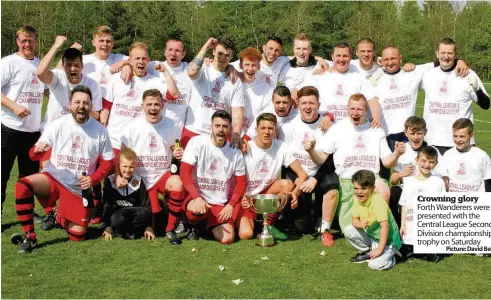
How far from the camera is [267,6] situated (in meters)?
57.7

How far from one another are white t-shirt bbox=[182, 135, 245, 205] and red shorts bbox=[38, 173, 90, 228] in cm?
134

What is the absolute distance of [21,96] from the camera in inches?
301

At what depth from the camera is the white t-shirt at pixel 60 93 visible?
25.1 ft

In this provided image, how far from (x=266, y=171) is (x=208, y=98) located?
1345 millimetres

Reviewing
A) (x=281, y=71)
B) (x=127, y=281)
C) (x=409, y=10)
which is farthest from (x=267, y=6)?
(x=127, y=281)

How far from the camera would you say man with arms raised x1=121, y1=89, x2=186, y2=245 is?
7.40 metres

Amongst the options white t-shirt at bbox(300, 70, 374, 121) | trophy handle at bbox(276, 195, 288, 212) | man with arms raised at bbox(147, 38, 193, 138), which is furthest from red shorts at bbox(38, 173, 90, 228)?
white t-shirt at bbox(300, 70, 374, 121)

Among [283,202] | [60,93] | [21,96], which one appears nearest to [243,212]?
[283,202]

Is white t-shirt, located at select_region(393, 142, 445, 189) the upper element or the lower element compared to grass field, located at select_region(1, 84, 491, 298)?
upper

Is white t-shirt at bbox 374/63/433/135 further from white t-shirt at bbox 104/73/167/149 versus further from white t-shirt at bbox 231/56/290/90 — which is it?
white t-shirt at bbox 104/73/167/149

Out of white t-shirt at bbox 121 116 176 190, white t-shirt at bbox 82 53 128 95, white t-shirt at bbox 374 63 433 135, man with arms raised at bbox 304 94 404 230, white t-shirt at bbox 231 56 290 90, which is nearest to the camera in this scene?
man with arms raised at bbox 304 94 404 230

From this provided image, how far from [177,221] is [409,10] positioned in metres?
59.7

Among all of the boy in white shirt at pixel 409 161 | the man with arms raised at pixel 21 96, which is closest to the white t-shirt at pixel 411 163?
the boy in white shirt at pixel 409 161

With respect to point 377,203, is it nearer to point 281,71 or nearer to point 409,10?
point 281,71
